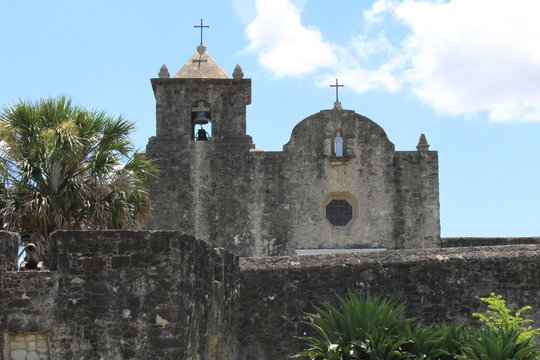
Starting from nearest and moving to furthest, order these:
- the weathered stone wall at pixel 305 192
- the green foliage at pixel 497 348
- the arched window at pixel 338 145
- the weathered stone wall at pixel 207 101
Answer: the green foliage at pixel 497 348
the weathered stone wall at pixel 305 192
the arched window at pixel 338 145
the weathered stone wall at pixel 207 101

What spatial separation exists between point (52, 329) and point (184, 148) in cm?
1402

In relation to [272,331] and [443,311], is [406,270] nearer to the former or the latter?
[443,311]

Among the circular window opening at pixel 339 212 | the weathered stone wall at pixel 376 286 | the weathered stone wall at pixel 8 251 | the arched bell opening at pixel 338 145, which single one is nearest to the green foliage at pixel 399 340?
the weathered stone wall at pixel 376 286

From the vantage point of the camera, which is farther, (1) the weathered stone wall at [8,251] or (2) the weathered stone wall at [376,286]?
(2) the weathered stone wall at [376,286]

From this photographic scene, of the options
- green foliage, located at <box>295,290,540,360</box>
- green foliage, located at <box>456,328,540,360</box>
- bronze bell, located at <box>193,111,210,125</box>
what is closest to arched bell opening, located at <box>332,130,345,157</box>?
bronze bell, located at <box>193,111,210,125</box>

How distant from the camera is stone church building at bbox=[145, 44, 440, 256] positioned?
25688 mm

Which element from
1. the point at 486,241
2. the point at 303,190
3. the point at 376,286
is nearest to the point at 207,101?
the point at 303,190

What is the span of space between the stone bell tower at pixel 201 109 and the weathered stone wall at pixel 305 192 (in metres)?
0.47

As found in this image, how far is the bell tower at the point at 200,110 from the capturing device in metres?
26.5

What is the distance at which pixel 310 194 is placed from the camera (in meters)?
26.0

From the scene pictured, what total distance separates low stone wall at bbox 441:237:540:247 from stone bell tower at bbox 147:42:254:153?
5.94m

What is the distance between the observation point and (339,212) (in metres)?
26.3

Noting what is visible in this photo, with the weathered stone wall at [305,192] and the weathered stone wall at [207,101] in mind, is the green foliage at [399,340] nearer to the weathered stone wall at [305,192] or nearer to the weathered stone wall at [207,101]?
the weathered stone wall at [305,192]

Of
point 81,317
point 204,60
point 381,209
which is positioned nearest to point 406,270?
point 81,317
